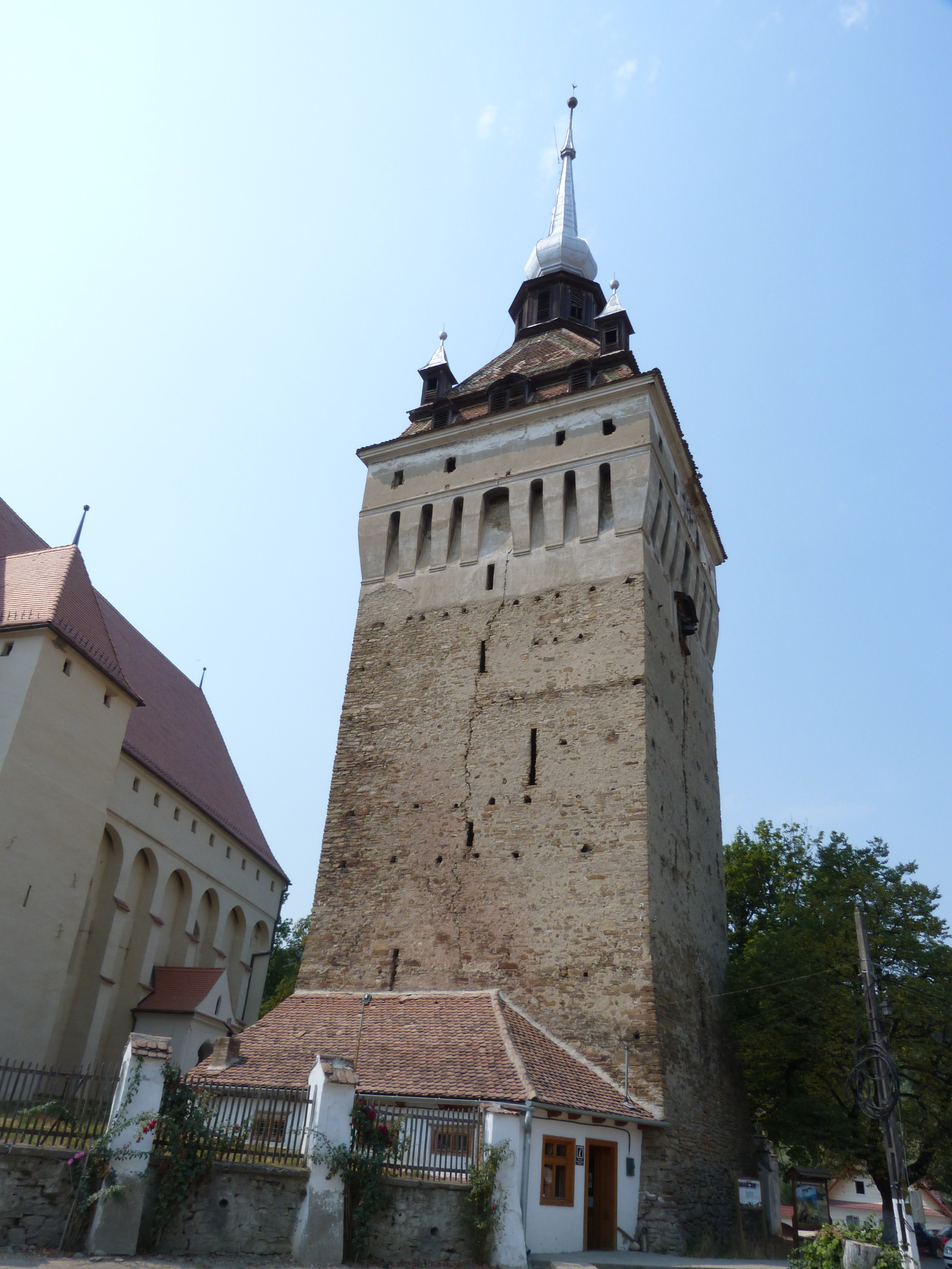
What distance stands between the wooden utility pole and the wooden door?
3519 millimetres

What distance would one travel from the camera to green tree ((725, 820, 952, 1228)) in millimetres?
17016

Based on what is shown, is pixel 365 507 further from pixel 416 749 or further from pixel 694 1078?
pixel 694 1078

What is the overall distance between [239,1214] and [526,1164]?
342cm

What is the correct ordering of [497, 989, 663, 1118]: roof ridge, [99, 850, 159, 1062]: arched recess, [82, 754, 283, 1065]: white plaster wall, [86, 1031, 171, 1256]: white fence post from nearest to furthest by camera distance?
[86, 1031, 171, 1256]: white fence post, [497, 989, 663, 1118]: roof ridge, [99, 850, 159, 1062]: arched recess, [82, 754, 283, 1065]: white plaster wall

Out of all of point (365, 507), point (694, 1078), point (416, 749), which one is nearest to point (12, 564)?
point (365, 507)

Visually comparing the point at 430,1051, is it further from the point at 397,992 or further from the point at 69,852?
the point at 69,852

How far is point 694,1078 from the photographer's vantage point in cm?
1539

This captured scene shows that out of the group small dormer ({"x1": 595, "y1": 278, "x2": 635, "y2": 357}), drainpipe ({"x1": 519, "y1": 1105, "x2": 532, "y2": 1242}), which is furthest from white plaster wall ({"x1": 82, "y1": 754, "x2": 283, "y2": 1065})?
small dormer ({"x1": 595, "y1": 278, "x2": 635, "y2": 357})

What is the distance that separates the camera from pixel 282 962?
1382 inches

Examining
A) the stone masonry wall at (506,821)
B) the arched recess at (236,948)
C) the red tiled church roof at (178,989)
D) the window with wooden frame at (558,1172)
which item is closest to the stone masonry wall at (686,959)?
the stone masonry wall at (506,821)

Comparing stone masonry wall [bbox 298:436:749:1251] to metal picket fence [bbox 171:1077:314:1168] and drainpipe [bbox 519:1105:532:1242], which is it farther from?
metal picket fence [bbox 171:1077:314:1168]

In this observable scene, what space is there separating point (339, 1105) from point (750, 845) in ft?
62.1

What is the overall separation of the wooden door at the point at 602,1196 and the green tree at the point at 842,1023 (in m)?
5.46

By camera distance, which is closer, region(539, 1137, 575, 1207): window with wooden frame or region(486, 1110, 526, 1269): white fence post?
region(486, 1110, 526, 1269): white fence post
